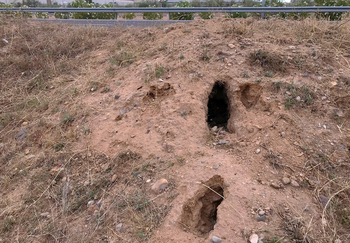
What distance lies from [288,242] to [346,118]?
1932 millimetres

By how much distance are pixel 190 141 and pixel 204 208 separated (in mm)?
838

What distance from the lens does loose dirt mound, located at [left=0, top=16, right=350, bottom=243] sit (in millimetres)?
2545

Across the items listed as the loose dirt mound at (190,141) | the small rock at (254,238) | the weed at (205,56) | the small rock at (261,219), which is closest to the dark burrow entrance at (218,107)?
the loose dirt mound at (190,141)

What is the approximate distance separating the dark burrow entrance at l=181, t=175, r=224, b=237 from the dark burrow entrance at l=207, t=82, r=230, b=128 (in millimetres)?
1422

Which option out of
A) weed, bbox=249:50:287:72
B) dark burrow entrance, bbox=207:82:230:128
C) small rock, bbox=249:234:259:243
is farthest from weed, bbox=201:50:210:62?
small rock, bbox=249:234:259:243

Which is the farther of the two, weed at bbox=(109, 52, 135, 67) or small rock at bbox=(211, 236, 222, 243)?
weed at bbox=(109, 52, 135, 67)

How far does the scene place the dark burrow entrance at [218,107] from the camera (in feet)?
13.3

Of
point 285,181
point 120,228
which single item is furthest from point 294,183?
point 120,228

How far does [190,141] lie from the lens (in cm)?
325

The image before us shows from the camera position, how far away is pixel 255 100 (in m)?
3.71

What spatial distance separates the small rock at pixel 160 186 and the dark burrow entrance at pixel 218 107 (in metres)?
1.50

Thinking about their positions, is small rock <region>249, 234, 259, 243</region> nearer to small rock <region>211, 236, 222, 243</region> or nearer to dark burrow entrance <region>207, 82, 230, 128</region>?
small rock <region>211, 236, 222, 243</region>

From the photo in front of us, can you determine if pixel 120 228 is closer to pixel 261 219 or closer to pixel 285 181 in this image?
pixel 261 219

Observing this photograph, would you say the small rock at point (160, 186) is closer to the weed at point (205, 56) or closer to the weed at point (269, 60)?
the weed at point (205, 56)
